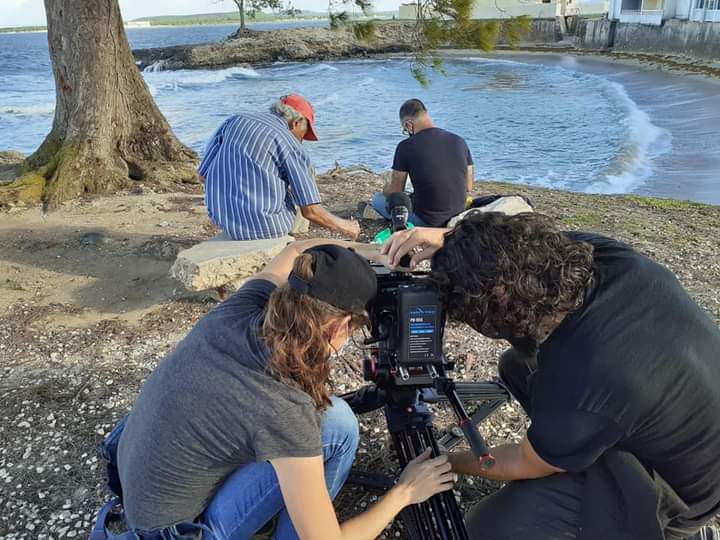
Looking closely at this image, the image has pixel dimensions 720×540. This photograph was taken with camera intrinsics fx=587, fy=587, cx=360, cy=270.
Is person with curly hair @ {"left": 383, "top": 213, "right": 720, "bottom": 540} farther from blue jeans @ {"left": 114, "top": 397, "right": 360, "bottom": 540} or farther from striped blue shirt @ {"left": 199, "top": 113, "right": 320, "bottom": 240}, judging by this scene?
striped blue shirt @ {"left": 199, "top": 113, "right": 320, "bottom": 240}

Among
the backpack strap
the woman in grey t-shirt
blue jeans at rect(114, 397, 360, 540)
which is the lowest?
the backpack strap

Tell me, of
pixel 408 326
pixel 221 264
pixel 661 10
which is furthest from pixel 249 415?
pixel 661 10

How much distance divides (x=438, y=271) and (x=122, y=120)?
583cm

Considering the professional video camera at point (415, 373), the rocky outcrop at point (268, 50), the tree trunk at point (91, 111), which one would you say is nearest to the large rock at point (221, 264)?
the professional video camera at point (415, 373)

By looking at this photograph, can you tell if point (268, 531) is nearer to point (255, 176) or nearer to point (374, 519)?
point (374, 519)

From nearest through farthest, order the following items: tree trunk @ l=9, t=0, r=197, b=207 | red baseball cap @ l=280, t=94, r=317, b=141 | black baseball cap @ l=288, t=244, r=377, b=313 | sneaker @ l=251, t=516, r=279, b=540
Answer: black baseball cap @ l=288, t=244, r=377, b=313 < sneaker @ l=251, t=516, r=279, b=540 < red baseball cap @ l=280, t=94, r=317, b=141 < tree trunk @ l=9, t=0, r=197, b=207

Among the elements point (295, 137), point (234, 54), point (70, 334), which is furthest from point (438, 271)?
point (234, 54)

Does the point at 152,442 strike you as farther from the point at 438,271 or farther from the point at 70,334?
the point at 70,334

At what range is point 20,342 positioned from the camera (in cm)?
352

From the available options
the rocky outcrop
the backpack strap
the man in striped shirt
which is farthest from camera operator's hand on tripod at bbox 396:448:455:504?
the rocky outcrop

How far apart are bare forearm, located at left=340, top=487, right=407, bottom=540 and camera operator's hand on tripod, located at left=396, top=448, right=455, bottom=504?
0.10 feet

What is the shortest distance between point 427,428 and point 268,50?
1687 inches

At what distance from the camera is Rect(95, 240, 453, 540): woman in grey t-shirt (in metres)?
1.41

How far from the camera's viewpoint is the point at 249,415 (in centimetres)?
142
